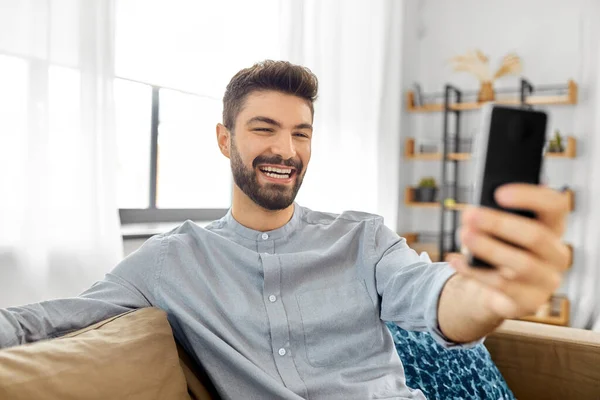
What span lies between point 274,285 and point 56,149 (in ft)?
3.04

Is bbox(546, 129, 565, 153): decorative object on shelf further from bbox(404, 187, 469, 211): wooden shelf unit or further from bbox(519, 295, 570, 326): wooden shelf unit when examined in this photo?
bbox(519, 295, 570, 326): wooden shelf unit

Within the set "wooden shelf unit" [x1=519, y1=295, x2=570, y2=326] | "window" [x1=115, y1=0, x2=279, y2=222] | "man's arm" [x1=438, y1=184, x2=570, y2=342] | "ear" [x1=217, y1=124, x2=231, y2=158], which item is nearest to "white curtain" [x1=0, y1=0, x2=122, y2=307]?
"window" [x1=115, y1=0, x2=279, y2=222]

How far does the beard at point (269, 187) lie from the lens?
1.36 m

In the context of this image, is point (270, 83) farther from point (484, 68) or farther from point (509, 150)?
point (484, 68)

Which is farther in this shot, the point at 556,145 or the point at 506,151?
the point at 556,145

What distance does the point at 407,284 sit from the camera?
112cm

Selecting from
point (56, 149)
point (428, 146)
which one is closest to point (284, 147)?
point (56, 149)

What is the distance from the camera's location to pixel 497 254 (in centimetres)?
51

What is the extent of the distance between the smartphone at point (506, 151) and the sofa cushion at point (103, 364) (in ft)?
2.14

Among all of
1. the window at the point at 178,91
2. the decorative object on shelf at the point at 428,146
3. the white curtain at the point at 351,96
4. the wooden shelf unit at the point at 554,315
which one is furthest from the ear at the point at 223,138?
the decorative object on shelf at the point at 428,146

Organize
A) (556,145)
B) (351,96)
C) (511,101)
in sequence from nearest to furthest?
1. (351,96)
2. (556,145)
3. (511,101)

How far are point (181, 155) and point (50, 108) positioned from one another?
1047 mm

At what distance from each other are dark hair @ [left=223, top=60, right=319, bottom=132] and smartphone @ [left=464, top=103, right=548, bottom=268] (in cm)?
90

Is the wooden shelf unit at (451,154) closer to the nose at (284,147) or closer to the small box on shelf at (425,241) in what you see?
the small box on shelf at (425,241)
